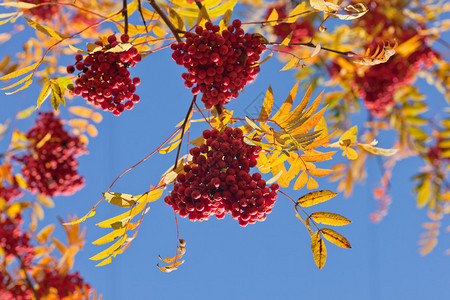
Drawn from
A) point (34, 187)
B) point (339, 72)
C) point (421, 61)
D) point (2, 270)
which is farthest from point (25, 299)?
point (421, 61)

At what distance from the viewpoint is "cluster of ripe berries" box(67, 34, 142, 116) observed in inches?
32.5

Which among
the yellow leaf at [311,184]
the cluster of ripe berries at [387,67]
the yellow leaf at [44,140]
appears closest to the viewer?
the yellow leaf at [311,184]

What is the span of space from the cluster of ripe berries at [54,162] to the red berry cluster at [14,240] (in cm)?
27

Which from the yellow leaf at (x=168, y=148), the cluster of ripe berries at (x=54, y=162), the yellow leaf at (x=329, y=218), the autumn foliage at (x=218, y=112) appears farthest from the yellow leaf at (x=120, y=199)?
the cluster of ripe berries at (x=54, y=162)

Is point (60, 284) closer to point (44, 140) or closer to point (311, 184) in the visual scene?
point (44, 140)

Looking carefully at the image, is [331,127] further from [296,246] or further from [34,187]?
[34,187]

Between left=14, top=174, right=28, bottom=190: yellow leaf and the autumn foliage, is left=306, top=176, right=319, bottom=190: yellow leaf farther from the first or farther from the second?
left=14, top=174, right=28, bottom=190: yellow leaf

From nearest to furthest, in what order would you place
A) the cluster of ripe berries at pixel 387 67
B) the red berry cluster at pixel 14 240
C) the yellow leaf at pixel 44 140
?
the yellow leaf at pixel 44 140
the red berry cluster at pixel 14 240
the cluster of ripe berries at pixel 387 67

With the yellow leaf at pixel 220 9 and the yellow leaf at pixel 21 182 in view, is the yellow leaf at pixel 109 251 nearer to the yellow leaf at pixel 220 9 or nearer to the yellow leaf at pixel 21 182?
the yellow leaf at pixel 220 9

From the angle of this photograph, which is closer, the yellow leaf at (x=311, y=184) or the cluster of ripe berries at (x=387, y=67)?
the yellow leaf at (x=311, y=184)

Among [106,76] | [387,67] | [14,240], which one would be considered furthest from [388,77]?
[14,240]

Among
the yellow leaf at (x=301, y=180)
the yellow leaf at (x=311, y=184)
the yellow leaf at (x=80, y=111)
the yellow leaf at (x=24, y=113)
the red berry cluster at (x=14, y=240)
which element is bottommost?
the yellow leaf at (x=311, y=184)

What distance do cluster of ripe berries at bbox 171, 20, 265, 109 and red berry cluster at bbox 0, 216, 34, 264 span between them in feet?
5.31

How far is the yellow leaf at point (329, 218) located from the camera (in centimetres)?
75
